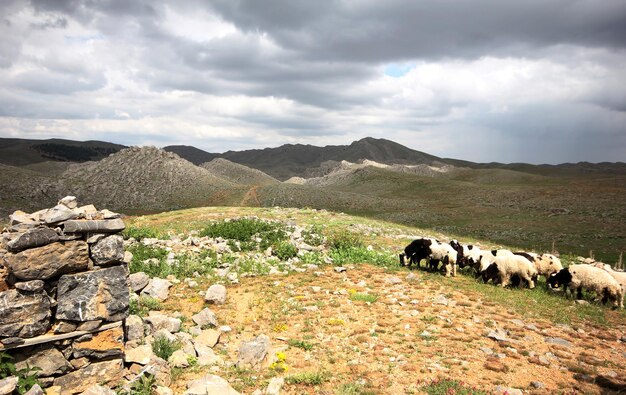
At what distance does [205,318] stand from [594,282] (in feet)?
49.3

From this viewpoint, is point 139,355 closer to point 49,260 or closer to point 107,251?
point 107,251

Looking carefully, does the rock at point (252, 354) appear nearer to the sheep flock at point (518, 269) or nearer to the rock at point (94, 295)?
the rock at point (94, 295)

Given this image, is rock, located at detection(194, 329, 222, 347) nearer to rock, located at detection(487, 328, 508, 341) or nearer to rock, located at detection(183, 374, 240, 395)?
rock, located at detection(183, 374, 240, 395)

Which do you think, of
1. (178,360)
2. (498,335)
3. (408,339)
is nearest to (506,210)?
(498,335)

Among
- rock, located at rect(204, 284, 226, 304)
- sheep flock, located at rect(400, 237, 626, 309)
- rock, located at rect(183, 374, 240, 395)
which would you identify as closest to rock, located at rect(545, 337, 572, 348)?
sheep flock, located at rect(400, 237, 626, 309)

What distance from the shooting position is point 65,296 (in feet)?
23.4

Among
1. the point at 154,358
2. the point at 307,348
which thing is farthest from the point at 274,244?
the point at 154,358

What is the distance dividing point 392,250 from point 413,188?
7145 centimetres

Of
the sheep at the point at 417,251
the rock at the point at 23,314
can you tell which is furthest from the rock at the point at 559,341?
the rock at the point at 23,314

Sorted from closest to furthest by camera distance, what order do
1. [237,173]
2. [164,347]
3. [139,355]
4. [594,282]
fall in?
1. [139,355]
2. [164,347]
3. [594,282]
4. [237,173]

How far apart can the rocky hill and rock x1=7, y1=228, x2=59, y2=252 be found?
63756 millimetres

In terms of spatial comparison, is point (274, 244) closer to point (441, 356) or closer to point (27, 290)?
point (441, 356)

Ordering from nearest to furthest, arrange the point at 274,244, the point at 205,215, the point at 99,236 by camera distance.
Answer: the point at 99,236 → the point at 274,244 → the point at 205,215

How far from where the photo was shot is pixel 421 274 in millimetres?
16578
